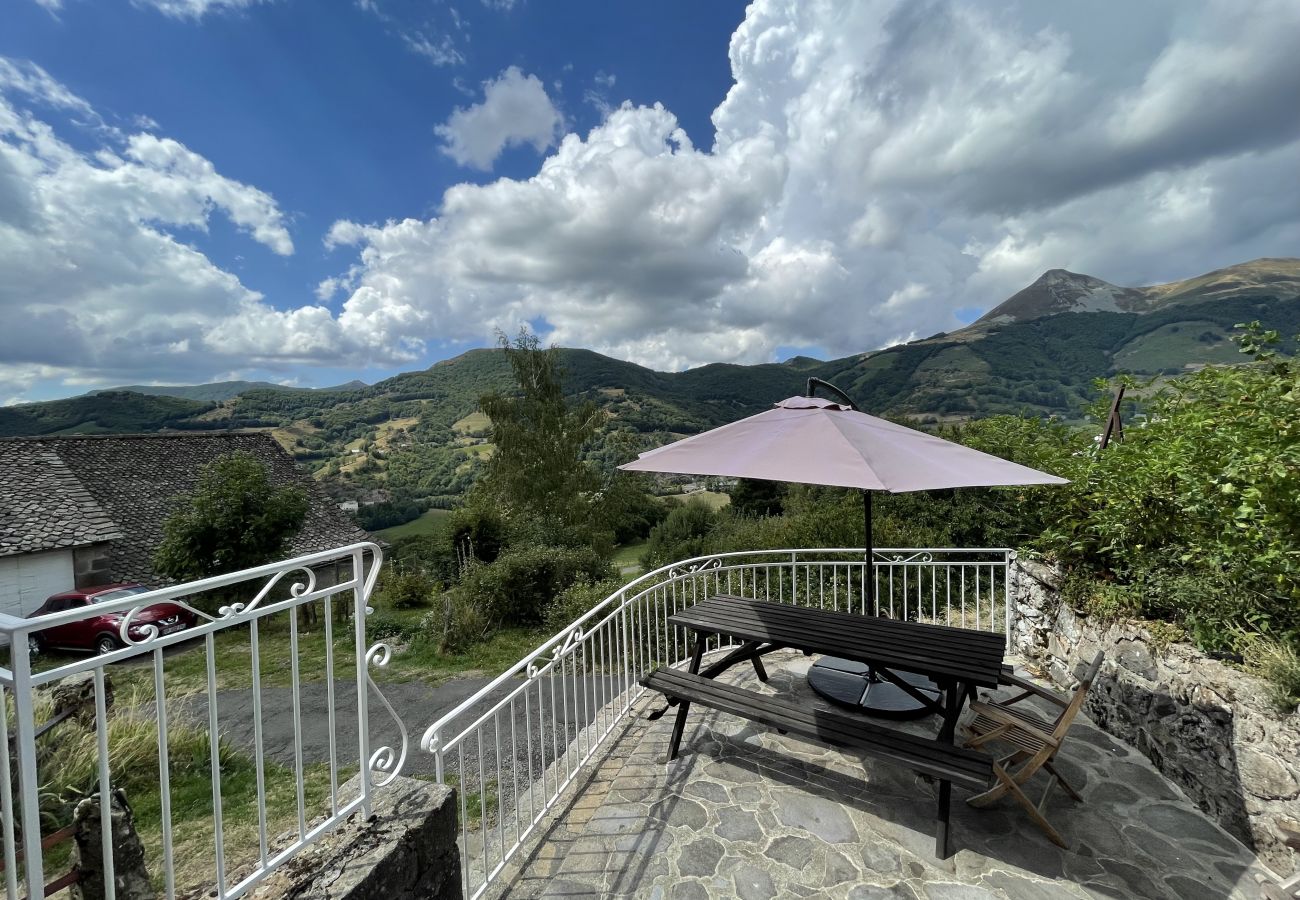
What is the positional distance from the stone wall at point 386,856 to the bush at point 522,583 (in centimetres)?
831

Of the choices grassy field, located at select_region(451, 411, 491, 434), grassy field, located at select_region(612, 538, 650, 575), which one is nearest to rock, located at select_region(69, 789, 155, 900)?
grassy field, located at select_region(612, 538, 650, 575)

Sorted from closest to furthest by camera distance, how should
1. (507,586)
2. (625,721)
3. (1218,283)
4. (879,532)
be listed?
1. (625,721)
2. (879,532)
3. (507,586)
4. (1218,283)

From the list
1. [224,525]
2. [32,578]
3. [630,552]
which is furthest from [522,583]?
[630,552]

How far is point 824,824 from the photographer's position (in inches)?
121

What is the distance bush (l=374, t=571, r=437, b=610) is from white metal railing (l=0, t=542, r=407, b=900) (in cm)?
444

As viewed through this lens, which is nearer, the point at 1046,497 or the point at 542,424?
the point at 1046,497

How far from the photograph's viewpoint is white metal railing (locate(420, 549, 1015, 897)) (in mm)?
2697

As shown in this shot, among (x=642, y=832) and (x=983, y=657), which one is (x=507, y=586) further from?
(x=983, y=657)

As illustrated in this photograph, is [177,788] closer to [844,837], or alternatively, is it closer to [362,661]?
[362,661]

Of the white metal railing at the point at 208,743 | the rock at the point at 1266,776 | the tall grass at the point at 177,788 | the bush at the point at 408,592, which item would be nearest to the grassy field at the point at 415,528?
the bush at the point at 408,592

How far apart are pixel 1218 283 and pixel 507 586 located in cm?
14134

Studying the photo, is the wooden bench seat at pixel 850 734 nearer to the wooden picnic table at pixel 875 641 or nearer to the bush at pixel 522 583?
the wooden picnic table at pixel 875 641

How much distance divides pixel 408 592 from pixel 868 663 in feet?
47.6

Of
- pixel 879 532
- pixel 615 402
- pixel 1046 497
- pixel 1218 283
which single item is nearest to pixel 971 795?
pixel 1046 497
